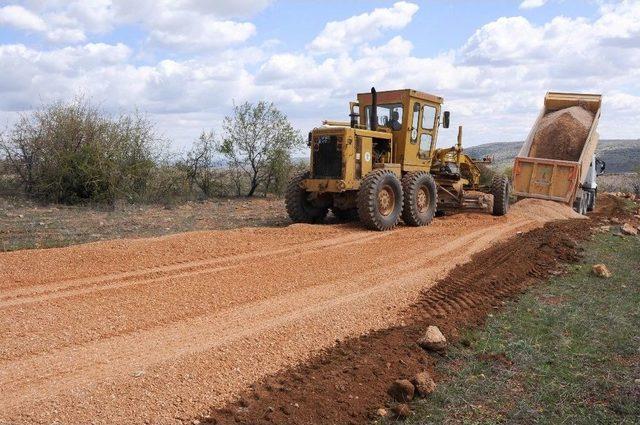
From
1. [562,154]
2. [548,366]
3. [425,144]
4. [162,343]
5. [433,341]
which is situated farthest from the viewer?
[562,154]

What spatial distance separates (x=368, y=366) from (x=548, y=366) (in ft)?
5.03

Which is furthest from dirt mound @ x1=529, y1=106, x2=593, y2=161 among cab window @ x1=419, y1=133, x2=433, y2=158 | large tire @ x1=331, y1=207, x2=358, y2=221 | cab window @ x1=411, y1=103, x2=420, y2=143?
large tire @ x1=331, y1=207, x2=358, y2=221

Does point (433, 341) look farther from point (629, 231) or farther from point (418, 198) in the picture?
point (629, 231)

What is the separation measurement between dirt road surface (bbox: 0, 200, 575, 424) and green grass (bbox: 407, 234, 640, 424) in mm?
1165

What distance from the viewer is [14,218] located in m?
13.4

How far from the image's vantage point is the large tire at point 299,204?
12742 millimetres

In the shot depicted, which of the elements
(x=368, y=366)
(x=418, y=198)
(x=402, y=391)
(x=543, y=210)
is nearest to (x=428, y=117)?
(x=418, y=198)

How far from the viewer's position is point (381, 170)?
39.0 feet

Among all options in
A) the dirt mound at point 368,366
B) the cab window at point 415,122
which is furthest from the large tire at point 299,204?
the dirt mound at point 368,366

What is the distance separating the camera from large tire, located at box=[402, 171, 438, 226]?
12.5 m

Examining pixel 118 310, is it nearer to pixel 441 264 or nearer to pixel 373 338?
pixel 373 338

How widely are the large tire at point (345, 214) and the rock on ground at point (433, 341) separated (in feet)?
25.5

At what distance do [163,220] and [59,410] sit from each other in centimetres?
998

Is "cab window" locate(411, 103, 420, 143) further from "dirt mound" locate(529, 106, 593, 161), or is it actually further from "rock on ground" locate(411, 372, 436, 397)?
"rock on ground" locate(411, 372, 436, 397)
